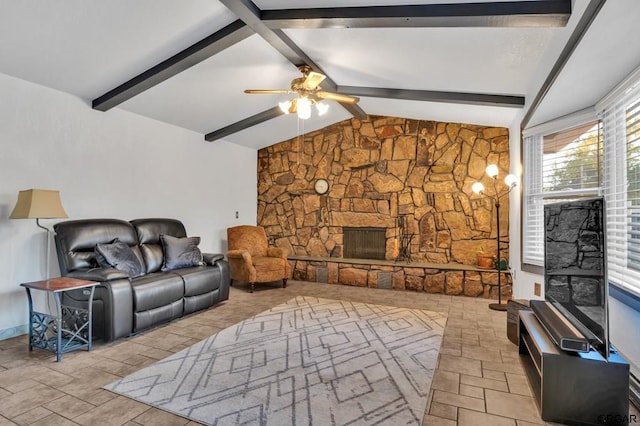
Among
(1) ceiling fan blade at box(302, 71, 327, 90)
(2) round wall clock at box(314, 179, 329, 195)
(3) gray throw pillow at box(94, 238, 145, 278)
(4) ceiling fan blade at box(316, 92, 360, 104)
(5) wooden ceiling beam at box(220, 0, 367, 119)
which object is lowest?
(3) gray throw pillow at box(94, 238, 145, 278)

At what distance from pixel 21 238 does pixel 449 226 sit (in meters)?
5.50

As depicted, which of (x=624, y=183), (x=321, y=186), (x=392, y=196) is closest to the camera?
(x=624, y=183)

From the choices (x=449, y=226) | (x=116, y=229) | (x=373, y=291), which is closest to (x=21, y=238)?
(x=116, y=229)

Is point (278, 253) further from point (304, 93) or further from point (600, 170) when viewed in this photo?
point (600, 170)

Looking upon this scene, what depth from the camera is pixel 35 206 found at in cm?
304

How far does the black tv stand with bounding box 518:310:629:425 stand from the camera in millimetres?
1883

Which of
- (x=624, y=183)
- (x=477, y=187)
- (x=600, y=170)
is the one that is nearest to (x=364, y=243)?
(x=477, y=187)

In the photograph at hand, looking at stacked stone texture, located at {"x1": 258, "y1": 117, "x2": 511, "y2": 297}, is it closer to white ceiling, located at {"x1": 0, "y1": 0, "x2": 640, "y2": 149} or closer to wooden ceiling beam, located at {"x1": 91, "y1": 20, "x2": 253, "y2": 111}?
white ceiling, located at {"x1": 0, "y1": 0, "x2": 640, "y2": 149}

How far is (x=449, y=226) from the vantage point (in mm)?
5699

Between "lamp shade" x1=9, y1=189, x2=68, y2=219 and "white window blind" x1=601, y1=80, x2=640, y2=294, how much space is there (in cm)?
463

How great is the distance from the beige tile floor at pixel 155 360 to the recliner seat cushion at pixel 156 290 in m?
0.28

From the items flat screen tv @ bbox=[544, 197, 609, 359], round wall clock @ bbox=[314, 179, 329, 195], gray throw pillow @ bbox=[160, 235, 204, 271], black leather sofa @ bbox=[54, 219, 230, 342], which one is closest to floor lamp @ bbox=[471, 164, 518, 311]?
flat screen tv @ bbox=[544, 197, 609, 359]

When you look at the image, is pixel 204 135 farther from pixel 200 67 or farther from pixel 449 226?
pixel 449 226

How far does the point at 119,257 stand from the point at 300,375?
2.33m
